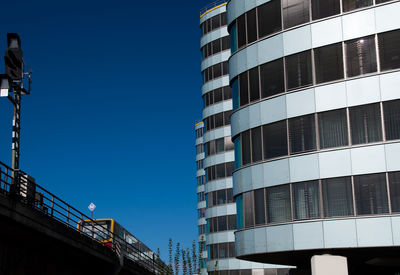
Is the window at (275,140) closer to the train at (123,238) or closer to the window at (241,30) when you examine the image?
the window at (241,30)

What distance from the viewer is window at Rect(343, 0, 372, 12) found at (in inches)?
1035

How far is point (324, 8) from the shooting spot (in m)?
27.3

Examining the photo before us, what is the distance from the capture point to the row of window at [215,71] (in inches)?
2401

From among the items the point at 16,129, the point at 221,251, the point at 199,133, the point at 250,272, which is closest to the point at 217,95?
the point at 221,251

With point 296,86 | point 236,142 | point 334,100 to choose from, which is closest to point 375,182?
point 334,100

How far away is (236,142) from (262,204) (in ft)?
14.9

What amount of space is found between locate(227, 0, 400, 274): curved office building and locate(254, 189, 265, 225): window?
6 centimetres

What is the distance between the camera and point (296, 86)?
91.0 ft

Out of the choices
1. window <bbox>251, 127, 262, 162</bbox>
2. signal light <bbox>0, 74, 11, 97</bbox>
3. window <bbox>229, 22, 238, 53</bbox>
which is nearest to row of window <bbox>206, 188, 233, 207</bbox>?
window <bbox>229, 22, 238, 53</bbox>

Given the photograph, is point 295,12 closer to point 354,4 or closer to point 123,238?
point 354,4

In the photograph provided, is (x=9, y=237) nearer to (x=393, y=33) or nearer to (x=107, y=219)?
(x=393, y=33)

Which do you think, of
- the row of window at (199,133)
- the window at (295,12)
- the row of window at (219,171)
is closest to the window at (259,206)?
the window at (295,12)

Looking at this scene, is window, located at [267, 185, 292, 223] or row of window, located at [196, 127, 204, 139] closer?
window, located at [267, 185, 292, 223]

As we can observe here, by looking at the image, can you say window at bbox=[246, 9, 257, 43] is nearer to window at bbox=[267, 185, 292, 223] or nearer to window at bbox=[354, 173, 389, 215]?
window at bbox=[267, 185, 292, 223]
